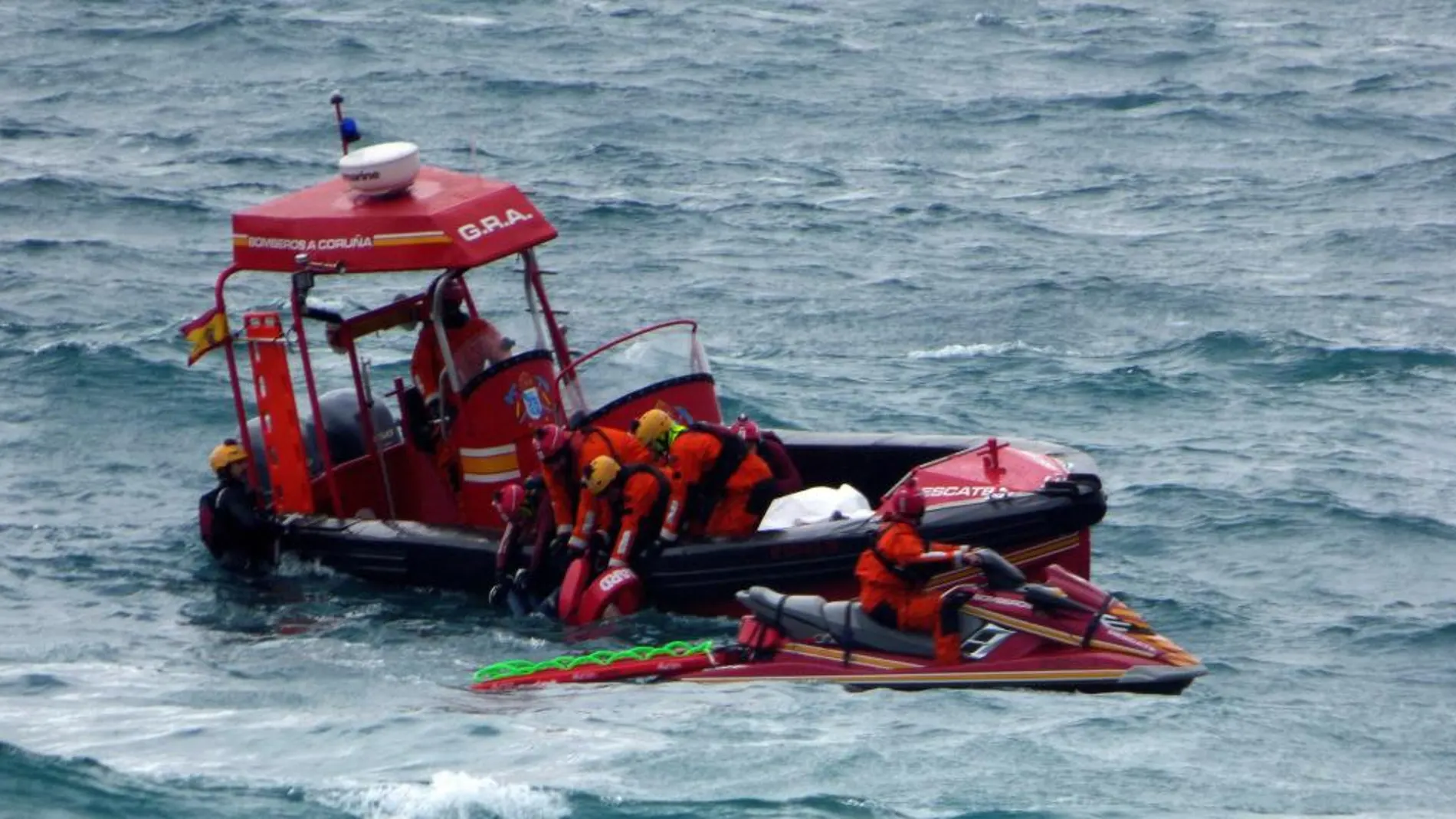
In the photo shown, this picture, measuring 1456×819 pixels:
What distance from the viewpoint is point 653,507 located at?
437 inches

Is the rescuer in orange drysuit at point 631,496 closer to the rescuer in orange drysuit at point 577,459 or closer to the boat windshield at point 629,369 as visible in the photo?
the rescuer in orange drysuit at point 577,459

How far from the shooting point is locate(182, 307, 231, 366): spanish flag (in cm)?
1205

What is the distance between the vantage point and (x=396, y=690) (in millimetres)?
10383

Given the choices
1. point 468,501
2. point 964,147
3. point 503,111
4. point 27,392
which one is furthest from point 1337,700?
point 503,111

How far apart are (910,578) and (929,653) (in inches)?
13.7

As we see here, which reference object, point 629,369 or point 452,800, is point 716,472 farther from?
point 452,800

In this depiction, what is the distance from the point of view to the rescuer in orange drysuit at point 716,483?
36.2 ft

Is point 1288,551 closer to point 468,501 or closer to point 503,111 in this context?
point 468,501

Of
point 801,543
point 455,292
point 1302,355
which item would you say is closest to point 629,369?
point 455,292

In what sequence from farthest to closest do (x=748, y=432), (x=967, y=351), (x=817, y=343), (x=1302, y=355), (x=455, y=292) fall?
(x=817, y=343) → (x=967, y=351) → (x=1302, y=355) → (x=455, y=292) → (x=748, y=432)

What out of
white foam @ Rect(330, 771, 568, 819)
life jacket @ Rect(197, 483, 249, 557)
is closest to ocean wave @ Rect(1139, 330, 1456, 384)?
life jacket @ Rect(197, 483, 249, 557)

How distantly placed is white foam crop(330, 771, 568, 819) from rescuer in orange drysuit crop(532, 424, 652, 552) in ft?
9.04

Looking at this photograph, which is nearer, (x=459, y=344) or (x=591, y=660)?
(x=591, y=660)

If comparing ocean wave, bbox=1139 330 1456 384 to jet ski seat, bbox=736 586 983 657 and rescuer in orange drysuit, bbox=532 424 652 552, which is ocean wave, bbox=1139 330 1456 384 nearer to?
rescuer in orange drysuit, bbox=532 424 652 552
